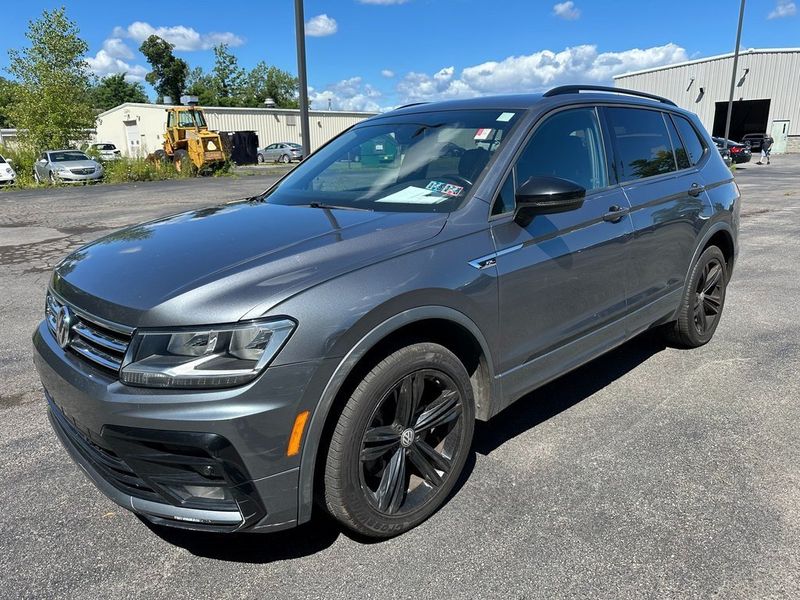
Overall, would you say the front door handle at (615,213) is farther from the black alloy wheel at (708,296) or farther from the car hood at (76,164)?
the car hood at (76,164)

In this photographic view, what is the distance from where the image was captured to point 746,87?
45000mm

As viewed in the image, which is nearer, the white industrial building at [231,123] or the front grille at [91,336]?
the front grille at [91,336]

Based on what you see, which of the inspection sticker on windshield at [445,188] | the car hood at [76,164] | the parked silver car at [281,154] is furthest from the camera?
the parked silver car at [281,154]

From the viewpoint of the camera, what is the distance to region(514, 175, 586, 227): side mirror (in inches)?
105

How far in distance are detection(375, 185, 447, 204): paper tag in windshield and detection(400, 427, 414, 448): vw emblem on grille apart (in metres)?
1.08

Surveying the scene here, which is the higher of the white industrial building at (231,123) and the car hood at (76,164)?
the white industrial building at (231,123)

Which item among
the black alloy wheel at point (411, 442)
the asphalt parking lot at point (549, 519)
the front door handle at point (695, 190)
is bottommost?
the asphalt parking lot at point (549, 519)

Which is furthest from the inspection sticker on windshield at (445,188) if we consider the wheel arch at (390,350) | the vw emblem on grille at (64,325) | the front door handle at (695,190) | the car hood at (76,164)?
the car hood at (76,164)

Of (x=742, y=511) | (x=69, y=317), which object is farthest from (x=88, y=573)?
(x=742, y=511)

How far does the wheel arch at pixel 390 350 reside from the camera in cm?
209

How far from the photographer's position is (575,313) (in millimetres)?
3162

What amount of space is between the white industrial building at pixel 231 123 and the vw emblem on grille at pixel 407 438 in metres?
46.8

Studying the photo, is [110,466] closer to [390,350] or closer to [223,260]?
[223,260]

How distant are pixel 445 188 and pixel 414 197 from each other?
0.52 feet
